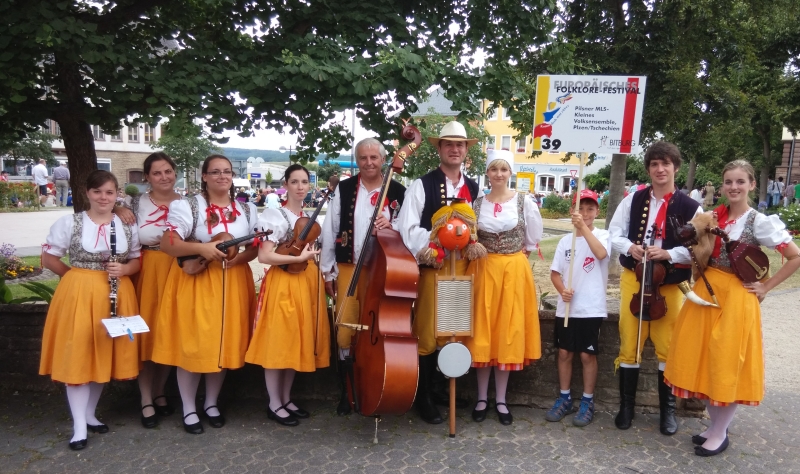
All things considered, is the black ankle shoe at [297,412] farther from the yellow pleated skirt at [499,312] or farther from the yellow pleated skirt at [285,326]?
the yellow pleated skirt at [499,312]

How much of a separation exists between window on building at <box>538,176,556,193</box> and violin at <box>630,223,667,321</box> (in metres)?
49.1

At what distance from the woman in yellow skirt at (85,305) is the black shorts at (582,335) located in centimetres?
290

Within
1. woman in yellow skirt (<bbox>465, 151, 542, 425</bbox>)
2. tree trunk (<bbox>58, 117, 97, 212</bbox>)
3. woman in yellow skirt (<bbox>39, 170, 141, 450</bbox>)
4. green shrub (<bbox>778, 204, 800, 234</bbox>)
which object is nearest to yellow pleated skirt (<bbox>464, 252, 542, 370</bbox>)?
woman in yellow skirt (<bbox>465, 151, 542, 425</bbox>)

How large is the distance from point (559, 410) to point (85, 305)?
10.5ft

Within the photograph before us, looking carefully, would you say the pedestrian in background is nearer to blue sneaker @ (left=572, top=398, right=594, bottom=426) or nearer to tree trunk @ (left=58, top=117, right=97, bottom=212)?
tree trunk @ (left=58, top=117, right=97, bottom=212)

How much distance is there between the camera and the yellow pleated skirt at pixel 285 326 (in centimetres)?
378

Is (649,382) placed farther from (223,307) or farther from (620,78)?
(223,307)

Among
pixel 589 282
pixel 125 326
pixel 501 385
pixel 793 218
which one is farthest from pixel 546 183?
pixel 125 326

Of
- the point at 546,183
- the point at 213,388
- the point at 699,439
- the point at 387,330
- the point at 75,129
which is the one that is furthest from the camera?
the point at 546,183

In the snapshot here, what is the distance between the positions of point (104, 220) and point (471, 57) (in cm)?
288

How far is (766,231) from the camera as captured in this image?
11.2 ft

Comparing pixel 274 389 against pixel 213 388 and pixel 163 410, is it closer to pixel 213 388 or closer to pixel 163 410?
pixel 213 388

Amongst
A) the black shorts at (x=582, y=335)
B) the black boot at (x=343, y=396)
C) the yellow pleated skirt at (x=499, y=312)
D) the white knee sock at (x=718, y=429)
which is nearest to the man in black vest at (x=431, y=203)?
the yellow pleated skirt at (x=499, y=312)

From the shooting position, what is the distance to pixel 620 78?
4035 mm
